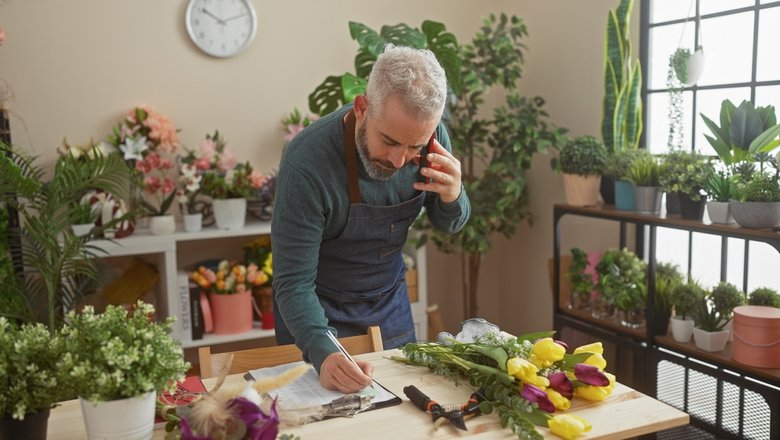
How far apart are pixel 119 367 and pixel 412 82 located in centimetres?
94

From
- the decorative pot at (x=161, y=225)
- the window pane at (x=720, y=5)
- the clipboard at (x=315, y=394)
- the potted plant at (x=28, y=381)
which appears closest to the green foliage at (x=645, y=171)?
the window pane at (x=720, y=5)

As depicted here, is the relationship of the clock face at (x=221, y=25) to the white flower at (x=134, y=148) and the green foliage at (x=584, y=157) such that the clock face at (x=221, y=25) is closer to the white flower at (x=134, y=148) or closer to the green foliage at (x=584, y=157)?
the white flower at (x=134, y=148)

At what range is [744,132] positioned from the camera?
2611 mm

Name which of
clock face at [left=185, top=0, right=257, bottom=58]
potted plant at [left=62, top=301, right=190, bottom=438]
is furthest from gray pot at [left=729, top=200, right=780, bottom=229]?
clock face at [left=185, top=0, right=257, bottom=58]

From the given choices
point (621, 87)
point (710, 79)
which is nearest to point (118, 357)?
point (621, 87)

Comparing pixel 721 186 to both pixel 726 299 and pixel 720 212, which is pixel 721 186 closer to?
pixel 720 212

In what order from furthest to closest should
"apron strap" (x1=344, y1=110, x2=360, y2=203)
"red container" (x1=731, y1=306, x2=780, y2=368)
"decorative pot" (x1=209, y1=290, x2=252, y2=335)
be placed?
"decorative pot" (x1=209, y1=290, x2=252, y2=335) < "red container" (x1=731, y1=306, x2=780, y2=368) < "apron strap" (x1=344, y1=110, x2=360, y2=203)

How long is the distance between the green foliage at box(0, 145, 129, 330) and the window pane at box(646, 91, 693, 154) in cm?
259

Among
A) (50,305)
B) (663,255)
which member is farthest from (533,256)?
(50,305)

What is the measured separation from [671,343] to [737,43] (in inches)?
53.6

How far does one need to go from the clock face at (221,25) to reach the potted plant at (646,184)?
7.16 ft

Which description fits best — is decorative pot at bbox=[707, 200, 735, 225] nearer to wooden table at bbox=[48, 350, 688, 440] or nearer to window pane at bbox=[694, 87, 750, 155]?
window pane at bbox=[694, 87, 750, 155]

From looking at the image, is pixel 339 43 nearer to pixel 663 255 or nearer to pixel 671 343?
pixel 663 255

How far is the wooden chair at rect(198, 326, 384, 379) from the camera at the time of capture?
1.90 meters
